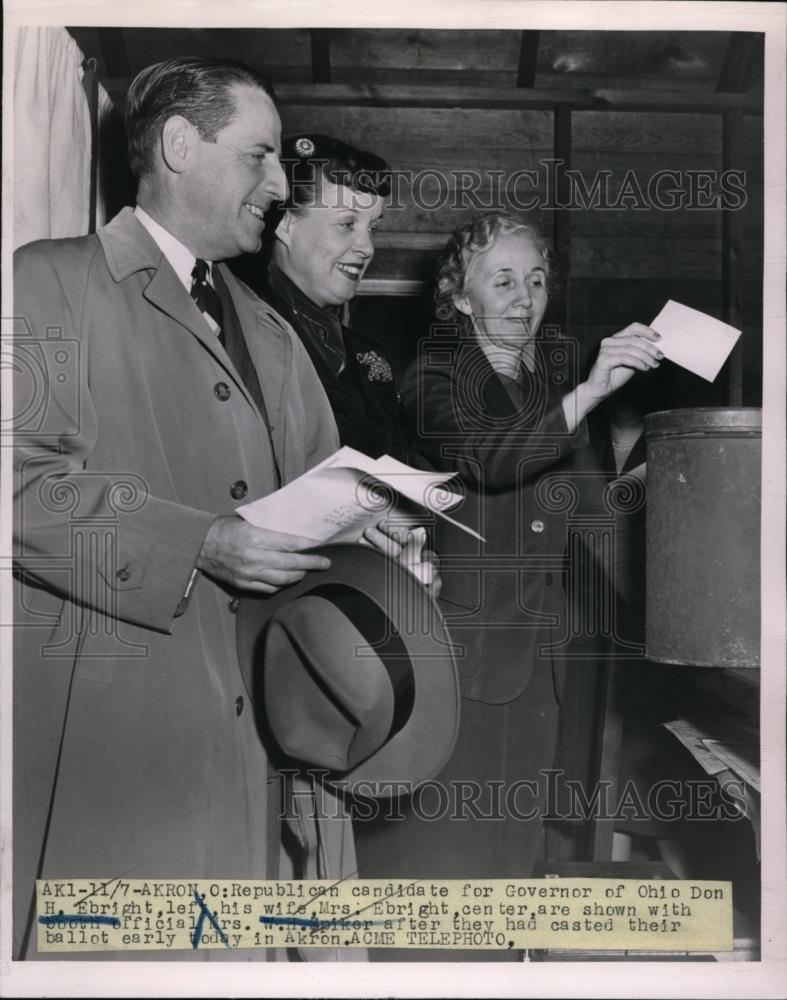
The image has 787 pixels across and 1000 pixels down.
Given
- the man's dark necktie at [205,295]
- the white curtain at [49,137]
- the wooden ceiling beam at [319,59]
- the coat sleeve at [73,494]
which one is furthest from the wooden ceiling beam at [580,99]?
the coat sleeve at [73,494]

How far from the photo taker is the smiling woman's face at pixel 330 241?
6.58ft

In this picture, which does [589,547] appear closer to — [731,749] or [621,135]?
[731,749]

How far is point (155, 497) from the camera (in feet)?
6.29

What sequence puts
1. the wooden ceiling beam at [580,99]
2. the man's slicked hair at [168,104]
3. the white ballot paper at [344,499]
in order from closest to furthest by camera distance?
the white ballot paper at [344,499]
the man's slicked hair at [168,104]
the wooden ceiling beam at [580,99]

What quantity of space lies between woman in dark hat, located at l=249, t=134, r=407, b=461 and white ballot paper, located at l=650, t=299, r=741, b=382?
59 cm

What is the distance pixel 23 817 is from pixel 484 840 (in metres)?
0.96

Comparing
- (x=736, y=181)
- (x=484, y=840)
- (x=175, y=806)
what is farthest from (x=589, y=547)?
(x=175, y=806)

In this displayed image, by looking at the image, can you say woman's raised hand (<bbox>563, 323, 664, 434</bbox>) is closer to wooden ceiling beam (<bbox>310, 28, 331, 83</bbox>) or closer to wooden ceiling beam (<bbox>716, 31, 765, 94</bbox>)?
wooden ceiling beam (<bbox>716, 31, 765, 94</bbox>)

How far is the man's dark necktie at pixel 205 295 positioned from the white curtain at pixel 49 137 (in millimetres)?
260

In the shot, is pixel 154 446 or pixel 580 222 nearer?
pixel 154 446

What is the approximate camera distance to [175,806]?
1.96 metres

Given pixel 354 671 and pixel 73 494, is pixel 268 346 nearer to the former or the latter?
pixel 73 494

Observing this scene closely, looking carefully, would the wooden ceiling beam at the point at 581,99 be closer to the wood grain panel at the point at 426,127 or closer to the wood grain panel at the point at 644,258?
the wood grain panel at the point at 426,127

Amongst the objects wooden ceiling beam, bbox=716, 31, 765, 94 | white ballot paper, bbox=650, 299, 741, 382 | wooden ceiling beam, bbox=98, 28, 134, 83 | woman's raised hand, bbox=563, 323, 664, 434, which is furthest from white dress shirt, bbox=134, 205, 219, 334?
wooden ceiling beam, bbox=716, 31, 765, 94
